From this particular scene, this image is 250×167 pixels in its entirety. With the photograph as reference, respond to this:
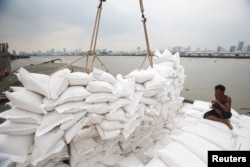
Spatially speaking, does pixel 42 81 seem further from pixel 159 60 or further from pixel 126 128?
pixel 159 60

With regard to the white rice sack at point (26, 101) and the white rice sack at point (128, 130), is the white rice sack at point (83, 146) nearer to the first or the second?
the white rice sack at point (128, 130)

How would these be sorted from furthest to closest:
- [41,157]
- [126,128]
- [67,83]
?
[126,128], [67,83], [41,157]

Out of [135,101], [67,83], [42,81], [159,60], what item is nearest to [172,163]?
[135,101]

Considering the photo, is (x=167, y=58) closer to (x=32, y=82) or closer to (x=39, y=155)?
(x=32, y=82)

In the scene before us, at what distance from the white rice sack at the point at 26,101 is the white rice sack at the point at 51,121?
57 millimetres

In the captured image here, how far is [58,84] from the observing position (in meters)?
1.16

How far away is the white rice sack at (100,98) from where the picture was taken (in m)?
1.27

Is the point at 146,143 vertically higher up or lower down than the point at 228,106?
lower down

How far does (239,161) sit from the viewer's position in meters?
1.16

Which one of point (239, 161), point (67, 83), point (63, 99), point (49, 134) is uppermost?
point (67, 83)

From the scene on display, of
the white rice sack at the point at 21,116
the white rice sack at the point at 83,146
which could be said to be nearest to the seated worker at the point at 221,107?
the white rice sack at the point at 83,146

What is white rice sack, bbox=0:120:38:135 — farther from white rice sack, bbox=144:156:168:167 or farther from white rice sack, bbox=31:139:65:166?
white rice sack, bbox=144:156:168:167

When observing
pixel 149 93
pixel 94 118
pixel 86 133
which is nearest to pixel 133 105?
pixel 149 93

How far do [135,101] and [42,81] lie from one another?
876mm
